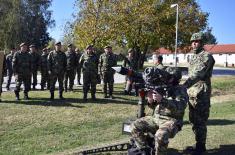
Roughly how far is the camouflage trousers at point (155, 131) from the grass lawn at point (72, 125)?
1.44 meters

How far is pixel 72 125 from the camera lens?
13.4m

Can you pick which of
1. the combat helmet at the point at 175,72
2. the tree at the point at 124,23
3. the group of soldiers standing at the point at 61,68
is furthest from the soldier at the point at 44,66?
the combat helmet at the point at 175,72

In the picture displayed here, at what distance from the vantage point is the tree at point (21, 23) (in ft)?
191

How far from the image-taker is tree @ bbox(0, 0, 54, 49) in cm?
5816

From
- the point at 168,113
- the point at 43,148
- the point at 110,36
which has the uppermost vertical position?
the point at 110,36

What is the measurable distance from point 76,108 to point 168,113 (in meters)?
8.18

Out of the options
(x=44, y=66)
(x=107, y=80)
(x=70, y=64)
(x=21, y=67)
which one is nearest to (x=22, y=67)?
(x=21, y=67)

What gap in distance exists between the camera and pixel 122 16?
32.7 meters

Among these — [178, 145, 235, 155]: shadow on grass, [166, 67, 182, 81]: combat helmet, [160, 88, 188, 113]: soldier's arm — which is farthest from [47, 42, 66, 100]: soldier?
[160, 88, 188, 113]: soldier's arm

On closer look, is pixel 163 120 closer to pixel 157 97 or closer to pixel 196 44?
pixel 157 97

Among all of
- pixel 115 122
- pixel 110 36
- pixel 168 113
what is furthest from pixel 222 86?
pixel 168 113

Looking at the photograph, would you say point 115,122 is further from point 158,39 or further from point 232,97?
point 158,39

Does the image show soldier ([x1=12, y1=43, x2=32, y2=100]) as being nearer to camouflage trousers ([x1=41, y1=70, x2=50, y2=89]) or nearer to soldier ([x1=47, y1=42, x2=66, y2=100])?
soldier ([x1=47, y1=42, x2=66, y2=100])

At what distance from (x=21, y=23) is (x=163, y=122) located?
5413cm
